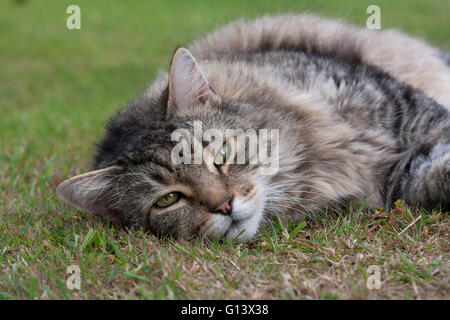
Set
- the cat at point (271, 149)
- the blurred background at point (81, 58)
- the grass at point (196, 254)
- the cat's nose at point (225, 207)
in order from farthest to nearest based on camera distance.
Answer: the blurred background at point (81, 58) → the cat at point (271, 149) → the cat's nose at point (225, 207) → the grass at point (196, 254)

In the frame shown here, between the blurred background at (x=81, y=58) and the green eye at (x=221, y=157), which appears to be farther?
the blurred background at (x=81, y=58)

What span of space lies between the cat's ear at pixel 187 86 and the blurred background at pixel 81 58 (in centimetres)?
82

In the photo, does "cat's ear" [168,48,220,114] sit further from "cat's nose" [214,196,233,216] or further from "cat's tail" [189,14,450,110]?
"cat's tail" [189,14,450,110]

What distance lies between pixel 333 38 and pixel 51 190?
7.70ft

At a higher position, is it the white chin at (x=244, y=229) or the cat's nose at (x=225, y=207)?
the cat's nose at (x=225, y=207)

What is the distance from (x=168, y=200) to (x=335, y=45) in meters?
1.94

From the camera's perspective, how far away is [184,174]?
2.17m

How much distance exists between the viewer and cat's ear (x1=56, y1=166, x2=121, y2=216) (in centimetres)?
230

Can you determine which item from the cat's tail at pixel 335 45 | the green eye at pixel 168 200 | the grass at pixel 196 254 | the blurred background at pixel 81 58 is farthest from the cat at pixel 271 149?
the blurred background at pixel 81 58

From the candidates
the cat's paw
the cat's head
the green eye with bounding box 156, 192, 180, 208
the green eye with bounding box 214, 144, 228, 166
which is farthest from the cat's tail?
the green eye with bounding box 156, 192, 180, 208

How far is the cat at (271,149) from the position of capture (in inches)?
87.0

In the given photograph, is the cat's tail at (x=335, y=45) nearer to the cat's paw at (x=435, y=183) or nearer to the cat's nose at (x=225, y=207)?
the cat's paw at (x=435, y=183)

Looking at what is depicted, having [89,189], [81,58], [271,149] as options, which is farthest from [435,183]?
[81,58]

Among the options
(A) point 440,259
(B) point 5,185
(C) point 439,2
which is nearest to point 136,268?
(A) point 440,259
